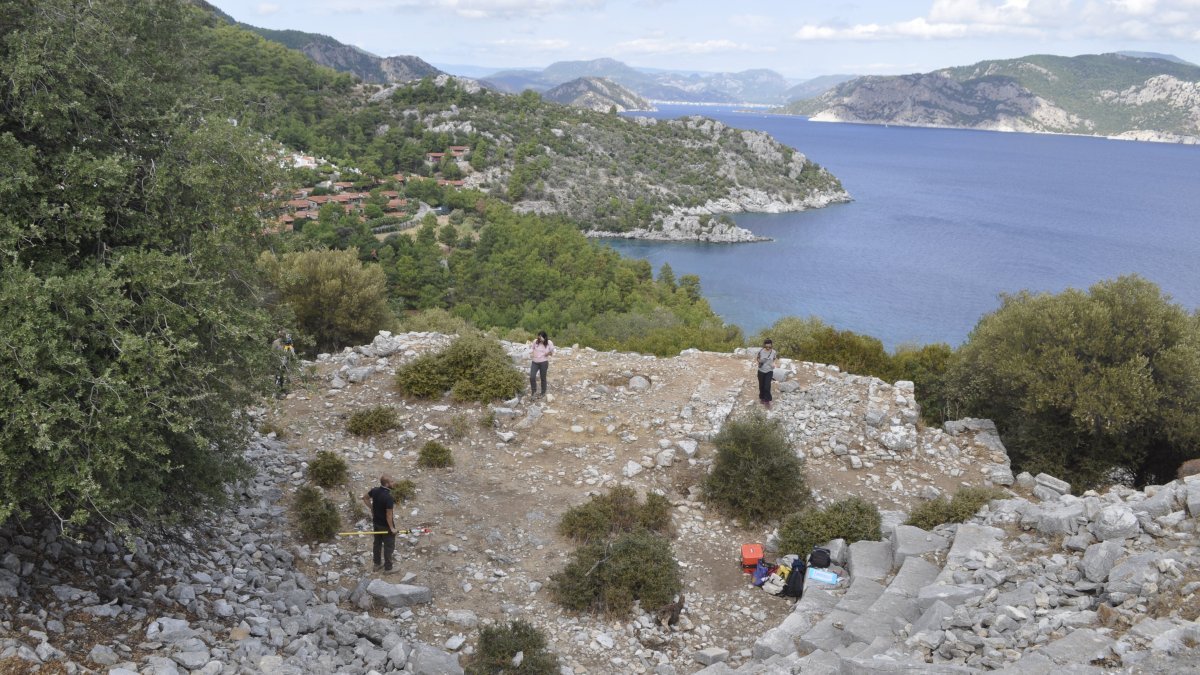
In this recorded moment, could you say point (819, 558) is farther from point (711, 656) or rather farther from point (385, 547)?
point (385, 547)

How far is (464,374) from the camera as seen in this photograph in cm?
1669

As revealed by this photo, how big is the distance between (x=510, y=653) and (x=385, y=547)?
9.66ft

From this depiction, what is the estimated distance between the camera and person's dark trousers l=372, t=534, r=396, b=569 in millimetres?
10523

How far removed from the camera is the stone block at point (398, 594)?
9812 millimetres

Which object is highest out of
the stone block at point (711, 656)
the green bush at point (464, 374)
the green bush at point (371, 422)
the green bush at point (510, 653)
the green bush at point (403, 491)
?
the green bush at point (464, 374)

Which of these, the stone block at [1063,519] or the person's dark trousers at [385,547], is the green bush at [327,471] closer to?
the person's dark trousers at [385,547]

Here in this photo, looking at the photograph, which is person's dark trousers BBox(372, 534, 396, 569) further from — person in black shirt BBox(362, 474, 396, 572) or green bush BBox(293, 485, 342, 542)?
green bush BBox(293, 485, 342, 542)

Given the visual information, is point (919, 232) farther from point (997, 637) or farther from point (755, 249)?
point (997, 637)

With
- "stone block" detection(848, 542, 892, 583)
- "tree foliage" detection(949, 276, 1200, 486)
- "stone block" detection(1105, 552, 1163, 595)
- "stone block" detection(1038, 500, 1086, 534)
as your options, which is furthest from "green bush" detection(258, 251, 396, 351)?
"stone block" detection(1105, 552, 1163, 595)

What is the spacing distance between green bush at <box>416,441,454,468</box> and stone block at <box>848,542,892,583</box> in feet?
24.8

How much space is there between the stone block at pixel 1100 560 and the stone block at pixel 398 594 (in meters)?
8.33

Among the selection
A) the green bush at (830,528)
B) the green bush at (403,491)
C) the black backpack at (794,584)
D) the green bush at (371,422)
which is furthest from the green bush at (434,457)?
the black backpack at (794,584)

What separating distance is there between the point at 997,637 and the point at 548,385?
11250 mm

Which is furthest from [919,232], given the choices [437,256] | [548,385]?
[548,385]
